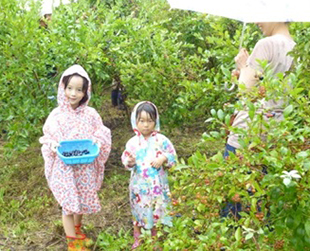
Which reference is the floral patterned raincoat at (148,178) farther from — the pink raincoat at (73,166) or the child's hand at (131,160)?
the pink raincoat at (73,166)

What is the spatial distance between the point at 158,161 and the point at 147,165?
0.09m

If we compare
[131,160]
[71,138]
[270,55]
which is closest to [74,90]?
[71,138]

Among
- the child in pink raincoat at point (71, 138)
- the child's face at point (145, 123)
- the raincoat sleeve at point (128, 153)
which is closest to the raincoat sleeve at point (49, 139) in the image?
the child in pink raincoat at point (71, 138)

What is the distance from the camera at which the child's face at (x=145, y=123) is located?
3.82 m

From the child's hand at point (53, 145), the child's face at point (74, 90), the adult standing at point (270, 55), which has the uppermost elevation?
the adult standing at point (270, 55)

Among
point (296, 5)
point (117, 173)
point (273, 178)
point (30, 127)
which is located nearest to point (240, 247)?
point (273, 178)

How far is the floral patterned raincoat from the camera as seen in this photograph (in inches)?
149

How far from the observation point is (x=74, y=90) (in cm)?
388

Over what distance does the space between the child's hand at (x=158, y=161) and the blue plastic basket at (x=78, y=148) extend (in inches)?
15.5

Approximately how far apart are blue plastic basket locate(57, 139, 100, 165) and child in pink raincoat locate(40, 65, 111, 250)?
1.9 inches

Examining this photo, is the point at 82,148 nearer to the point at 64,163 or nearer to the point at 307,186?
the point at 64,163

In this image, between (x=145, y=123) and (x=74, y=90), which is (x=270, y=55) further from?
(x=74, y=90)

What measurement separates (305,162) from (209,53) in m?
3.04

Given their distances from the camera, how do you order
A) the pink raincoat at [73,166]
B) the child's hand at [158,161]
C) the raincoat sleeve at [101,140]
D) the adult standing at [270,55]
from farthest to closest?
the raincoat sleeve at [101,140], the pink raincoat at [73,166], the child's hand at [158,161], the adult standing at [270,55]
